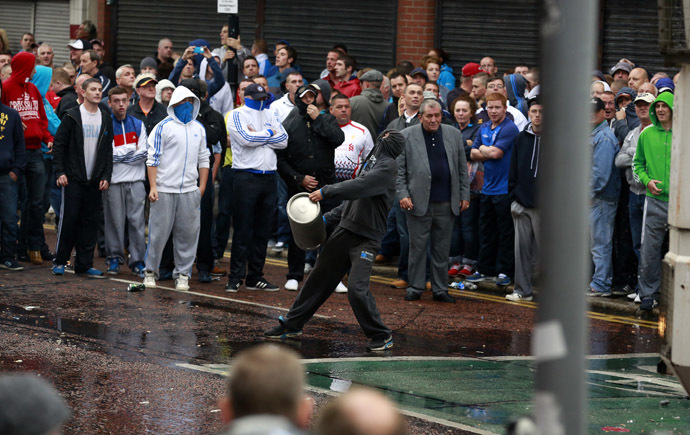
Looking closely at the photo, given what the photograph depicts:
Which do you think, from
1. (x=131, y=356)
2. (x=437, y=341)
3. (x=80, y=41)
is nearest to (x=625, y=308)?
(x=437, y=341)

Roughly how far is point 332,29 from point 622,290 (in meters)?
9.62

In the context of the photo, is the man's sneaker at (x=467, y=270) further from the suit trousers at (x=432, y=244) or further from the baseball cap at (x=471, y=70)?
the baseball cap at (x=471, y=70)

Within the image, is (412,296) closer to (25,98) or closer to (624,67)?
(25,98)

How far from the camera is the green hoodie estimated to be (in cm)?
1159

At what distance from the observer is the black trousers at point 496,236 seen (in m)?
13.5

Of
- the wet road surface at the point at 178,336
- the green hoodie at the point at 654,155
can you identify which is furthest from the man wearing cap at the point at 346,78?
the green hoodie at the point at 654,155

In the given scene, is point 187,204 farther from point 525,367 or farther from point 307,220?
point 525,367

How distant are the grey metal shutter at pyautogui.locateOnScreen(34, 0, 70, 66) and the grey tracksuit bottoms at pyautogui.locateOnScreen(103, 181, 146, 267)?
11700 millimetres

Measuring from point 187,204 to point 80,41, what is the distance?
8.89 metres

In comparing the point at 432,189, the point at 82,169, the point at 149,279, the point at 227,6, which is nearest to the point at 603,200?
the point at 432,189

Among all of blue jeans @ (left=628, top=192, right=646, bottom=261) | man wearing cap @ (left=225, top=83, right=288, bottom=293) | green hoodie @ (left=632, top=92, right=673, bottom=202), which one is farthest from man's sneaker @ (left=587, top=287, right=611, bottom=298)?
man wearing cap @ (left=225, top=83, right=288, bottom=293)

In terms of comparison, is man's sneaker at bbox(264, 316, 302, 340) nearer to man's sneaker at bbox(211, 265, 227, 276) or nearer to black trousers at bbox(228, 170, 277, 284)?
black trousers at bbox(228, 170, 277, 284)

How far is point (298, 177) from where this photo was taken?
1249 centimetres

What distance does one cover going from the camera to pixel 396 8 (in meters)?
20.2
